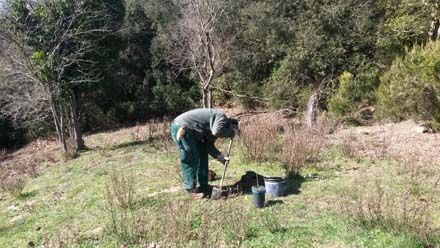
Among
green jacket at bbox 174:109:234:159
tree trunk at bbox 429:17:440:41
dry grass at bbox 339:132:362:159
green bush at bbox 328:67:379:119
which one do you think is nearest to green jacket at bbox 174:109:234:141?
green jacket at bbox 174:109:234:159

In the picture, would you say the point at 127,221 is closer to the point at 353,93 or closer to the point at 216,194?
the point at 216,194

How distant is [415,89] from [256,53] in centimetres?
805

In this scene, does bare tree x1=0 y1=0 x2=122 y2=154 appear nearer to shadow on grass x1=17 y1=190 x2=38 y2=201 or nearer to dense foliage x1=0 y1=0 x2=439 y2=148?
dense foliage x1=0 y1=0 x2=439 y2=148

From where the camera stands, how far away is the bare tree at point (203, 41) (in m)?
14.7

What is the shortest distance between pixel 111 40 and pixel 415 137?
9767 millimetres

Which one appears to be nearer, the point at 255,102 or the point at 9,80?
the point at 9,80

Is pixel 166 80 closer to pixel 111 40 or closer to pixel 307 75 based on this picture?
pixel 111 40

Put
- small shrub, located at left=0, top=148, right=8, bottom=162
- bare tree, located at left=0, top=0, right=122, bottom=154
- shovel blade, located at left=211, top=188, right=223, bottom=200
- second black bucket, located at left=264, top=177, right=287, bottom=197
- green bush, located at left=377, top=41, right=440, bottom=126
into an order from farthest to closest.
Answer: small shrub, located at left=0, top=148, right=8, bottom=162, bare tree, located at left=0, top=0, right=122, bottom=154, green bush, located at left=377, top=41, right=440, bottom=126, shovel blade, located at left=211, top=188, right=223, bottom=200, second black bucket, located at left=264, top=177, right=287, bottom=197

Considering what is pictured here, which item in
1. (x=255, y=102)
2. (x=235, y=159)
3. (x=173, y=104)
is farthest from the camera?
(x=173, y=104)

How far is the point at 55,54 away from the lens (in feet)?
41.0

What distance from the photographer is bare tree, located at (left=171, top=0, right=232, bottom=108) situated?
14664 millimetres

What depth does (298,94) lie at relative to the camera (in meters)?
15.3

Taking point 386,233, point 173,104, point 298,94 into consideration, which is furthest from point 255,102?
point 386,233

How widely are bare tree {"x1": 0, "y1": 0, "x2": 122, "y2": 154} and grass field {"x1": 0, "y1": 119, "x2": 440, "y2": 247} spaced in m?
3.77
